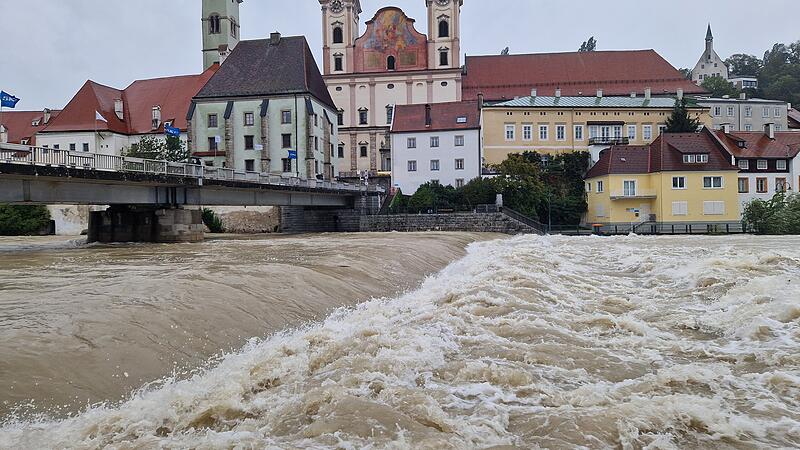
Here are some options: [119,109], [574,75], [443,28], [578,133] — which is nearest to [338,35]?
[443,28]

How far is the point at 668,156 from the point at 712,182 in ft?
15.5

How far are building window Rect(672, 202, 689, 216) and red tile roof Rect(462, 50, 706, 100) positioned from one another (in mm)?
31122

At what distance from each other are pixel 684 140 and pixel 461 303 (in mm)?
57238

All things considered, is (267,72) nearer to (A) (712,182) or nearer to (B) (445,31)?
(B) (445,31)

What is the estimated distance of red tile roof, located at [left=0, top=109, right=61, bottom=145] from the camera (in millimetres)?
88625

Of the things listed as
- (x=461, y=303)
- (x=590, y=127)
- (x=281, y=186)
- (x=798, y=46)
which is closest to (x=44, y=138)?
(x=281, y=186)

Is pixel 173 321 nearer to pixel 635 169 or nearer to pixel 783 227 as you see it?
pixel 783 227

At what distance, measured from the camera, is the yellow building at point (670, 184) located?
205 ft

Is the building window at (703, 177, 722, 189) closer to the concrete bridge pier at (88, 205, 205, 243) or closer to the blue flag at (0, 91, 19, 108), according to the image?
the concrete bridge pier at (88, 205, 205, 243)

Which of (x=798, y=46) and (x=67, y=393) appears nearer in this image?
(x=67, y=393)

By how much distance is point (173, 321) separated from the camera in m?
10.7

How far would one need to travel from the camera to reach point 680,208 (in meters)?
62.6

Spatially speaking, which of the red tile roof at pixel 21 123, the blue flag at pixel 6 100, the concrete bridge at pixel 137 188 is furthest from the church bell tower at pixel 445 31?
the blue flag at pixel 6 100

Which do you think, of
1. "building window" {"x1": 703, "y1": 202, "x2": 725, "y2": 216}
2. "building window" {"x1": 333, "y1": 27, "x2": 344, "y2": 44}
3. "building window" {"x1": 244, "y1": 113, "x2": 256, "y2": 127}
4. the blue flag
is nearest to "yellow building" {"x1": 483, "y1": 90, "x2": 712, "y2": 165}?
"building window" {"x1": 703, "y1": 202, "x2": 725, "y2": 216}
